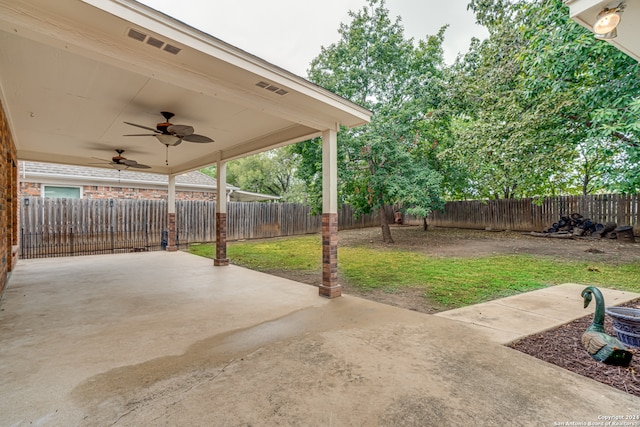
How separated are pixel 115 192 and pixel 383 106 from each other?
31.6 feet

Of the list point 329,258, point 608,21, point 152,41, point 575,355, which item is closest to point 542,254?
point 575,355

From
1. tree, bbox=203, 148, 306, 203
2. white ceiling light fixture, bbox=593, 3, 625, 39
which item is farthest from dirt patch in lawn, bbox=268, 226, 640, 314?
tree, bbox=203, 148, 306, 203

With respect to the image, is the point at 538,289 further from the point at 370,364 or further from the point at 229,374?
the point at 229,374

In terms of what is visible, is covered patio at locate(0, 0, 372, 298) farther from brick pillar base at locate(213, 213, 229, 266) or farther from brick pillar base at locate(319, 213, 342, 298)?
brick pillar base at locate(213, 213, 229, 266)

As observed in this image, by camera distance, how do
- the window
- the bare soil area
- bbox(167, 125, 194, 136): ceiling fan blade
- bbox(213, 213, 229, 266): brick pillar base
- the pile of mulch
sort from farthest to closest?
the window
bbox(213, 213, 229, 266): brick pillar base
bbox(167, 125, 194, 136): ceiling fan blade
the bare soil area
the pile of mulch

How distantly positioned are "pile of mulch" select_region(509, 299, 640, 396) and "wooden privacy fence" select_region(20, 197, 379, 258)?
996cm

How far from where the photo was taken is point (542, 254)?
25.6 feet

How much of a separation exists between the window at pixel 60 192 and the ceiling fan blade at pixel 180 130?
28.6ft

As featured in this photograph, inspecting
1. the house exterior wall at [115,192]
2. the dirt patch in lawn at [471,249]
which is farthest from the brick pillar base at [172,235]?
the dirt patch in lawn at [471,249]

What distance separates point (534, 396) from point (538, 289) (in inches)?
131

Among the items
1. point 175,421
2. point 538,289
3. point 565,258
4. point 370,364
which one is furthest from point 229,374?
point 565,258

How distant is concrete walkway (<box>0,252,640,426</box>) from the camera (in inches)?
69.2

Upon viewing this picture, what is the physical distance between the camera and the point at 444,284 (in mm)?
5070

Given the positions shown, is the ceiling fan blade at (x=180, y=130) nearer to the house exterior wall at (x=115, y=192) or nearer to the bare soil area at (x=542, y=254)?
the bare soil area at (x=542, y=254)
